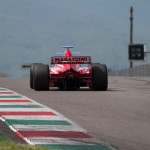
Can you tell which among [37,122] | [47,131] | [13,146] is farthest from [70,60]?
[13,146]

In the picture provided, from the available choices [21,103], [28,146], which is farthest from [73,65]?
[28,146]

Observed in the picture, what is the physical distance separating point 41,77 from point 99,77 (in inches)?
86.0

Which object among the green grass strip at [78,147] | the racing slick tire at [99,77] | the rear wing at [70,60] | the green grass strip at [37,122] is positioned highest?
the rear wing at [70,60]

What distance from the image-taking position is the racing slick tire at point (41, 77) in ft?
63.8

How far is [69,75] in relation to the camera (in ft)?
64.5

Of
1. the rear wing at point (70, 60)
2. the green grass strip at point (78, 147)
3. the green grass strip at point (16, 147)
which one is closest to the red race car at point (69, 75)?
the rear wing at point (70, 60)

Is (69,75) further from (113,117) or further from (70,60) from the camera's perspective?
(113,117)

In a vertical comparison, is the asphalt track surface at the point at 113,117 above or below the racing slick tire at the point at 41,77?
below

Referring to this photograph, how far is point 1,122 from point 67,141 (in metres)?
2.48

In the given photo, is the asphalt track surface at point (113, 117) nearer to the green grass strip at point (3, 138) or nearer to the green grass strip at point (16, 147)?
the green grass strip at point (16, 147)

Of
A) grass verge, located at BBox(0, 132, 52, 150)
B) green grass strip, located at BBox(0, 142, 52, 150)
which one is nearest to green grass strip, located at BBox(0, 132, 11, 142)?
grass verge, located at BBox(0, 132, 52, 150)

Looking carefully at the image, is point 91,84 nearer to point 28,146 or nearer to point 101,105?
point 101,105

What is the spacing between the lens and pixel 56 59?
66.2ft

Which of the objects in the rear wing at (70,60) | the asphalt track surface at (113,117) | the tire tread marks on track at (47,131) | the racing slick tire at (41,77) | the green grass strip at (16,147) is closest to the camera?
the green grass strip at (16,147)
